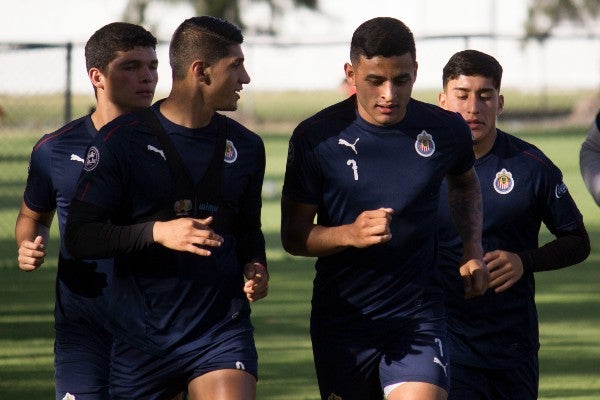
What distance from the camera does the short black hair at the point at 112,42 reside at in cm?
700

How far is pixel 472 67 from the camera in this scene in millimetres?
7156

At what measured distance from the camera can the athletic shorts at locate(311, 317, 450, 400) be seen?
20.1 ft

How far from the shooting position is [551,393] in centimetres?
956

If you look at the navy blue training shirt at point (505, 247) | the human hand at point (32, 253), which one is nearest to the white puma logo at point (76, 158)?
the human hand at point (32, 253)

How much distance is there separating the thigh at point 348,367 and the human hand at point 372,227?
2.28 feet

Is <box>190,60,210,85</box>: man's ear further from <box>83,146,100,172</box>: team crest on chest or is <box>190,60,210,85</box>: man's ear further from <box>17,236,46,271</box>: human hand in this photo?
<box>17,236,46,271</box>: human hand

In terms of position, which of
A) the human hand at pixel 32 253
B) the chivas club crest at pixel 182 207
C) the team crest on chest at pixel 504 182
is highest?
the team crest on chest at pixel 504 182

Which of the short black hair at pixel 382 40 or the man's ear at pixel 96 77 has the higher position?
the short black hair at pixel 382 40

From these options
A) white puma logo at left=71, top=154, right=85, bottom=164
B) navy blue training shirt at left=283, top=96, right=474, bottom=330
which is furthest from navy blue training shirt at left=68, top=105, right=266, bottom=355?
white puma logo at left=71, top=154, right=85, bottom=164

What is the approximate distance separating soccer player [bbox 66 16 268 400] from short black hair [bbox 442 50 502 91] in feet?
5.18

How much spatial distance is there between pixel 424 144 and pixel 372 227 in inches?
31.8

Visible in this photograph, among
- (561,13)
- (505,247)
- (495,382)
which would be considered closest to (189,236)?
(505,247)

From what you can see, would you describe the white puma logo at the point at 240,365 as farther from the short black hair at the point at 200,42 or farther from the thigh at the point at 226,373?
the short black hair at the point at 200,42

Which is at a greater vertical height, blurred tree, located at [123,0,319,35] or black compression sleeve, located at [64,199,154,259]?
blurred tree, located at [123,0,319,35]
